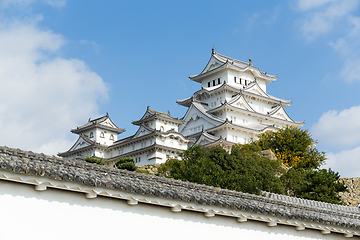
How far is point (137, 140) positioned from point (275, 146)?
1597cm

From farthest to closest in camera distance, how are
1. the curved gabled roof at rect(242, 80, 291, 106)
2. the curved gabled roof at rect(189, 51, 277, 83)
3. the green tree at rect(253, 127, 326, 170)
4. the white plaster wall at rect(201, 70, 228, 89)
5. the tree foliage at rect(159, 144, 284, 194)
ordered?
1. the white plaster wall at rect(201, 70, 228, 89)
2. the curved gabled roof at rect(189, 51, 277, 83)
3. the curved gabled roof at rect(242, 80, 291, 106)
4. the green tree at rect(253, 127, 326, 170)
5. the tree foliage at rect(159, 144, 284, 194)

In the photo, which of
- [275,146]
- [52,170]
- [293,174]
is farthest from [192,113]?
[52,170]

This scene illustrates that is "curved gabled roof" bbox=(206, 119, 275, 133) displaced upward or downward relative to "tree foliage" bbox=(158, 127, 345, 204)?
upward

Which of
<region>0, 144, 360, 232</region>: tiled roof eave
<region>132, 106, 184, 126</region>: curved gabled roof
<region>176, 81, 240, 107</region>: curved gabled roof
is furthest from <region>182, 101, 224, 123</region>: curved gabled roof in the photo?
<region>0, 144, 360, 232</region>: tiled roof eave

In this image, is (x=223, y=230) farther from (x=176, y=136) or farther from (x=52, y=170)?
(x=176, y=136)

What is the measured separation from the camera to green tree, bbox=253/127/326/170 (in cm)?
4044

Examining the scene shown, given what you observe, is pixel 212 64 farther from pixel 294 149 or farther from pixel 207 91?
pixel 294 149

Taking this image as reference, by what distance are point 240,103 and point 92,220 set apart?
45.6 metres

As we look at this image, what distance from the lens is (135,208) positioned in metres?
8.70

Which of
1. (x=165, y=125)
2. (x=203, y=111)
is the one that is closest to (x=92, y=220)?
(x=165, y=125)

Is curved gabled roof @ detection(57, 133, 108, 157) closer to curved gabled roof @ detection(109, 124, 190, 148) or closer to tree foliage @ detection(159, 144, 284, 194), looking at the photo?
curved gabled roof @ detection(109, 124, 190, 148)

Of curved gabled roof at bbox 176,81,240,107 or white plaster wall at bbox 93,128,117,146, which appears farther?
white plaster wall at bbox 93,128,117,146

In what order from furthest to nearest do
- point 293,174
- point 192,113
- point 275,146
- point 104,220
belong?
point 192,113, point 275,146, point 293,174, point 104,220

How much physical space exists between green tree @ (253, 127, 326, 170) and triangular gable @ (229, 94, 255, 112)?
9.84 meters
